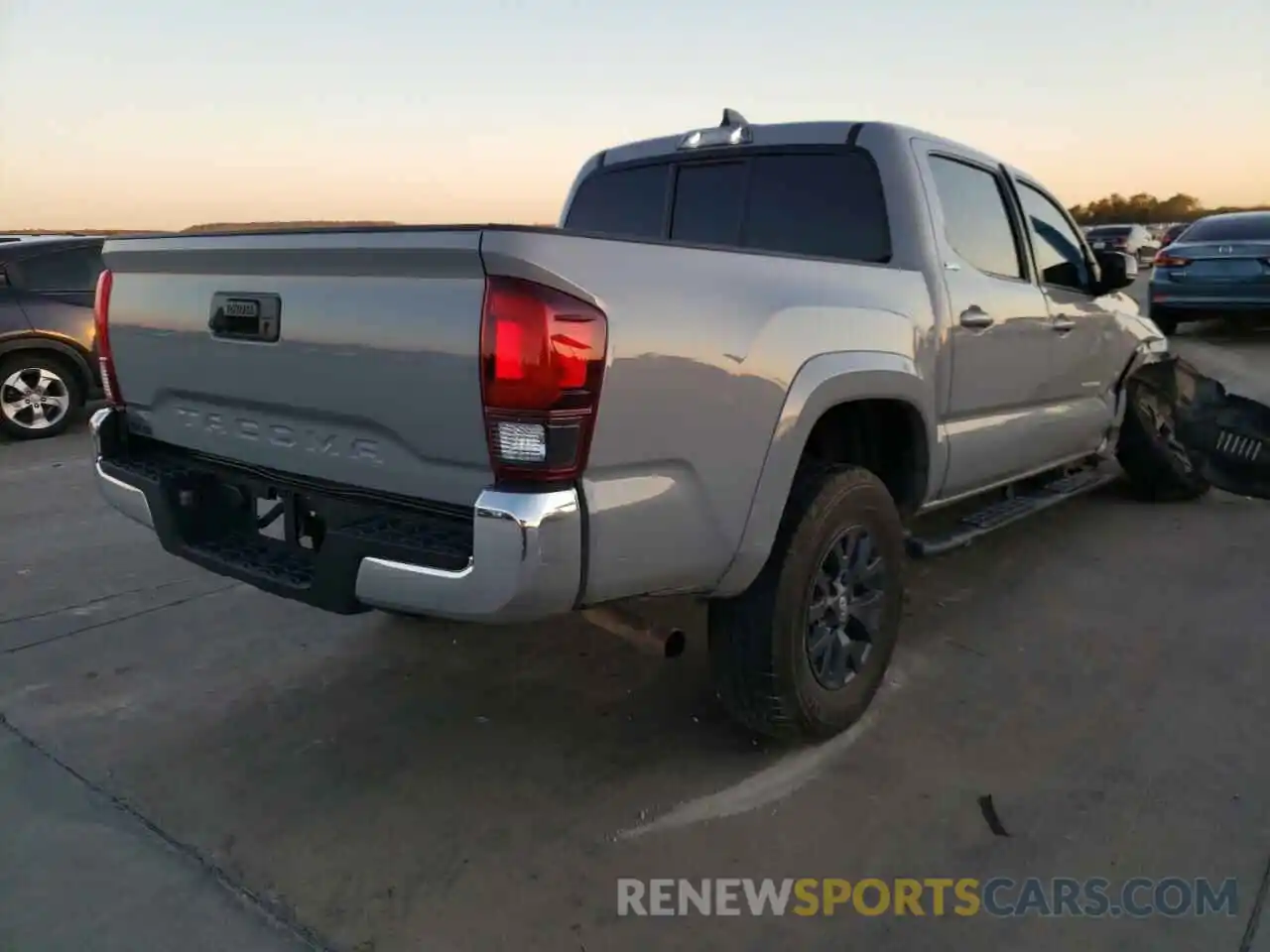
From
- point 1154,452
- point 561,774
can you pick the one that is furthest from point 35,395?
point 1154,452

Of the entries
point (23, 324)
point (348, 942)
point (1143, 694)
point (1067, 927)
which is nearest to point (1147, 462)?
point (1143, 694)

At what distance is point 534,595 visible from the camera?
7.40 feet

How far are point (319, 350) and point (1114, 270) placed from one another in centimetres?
402

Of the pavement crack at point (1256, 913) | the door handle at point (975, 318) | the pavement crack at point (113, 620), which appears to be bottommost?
the pavement crack at point (113, 620)

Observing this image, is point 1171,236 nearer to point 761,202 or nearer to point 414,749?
point 761,202

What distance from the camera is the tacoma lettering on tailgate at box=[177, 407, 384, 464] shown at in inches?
101

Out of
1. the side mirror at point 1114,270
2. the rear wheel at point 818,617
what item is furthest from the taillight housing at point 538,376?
the side mirror at point 1114,270

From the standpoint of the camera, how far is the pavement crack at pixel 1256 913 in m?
2.32

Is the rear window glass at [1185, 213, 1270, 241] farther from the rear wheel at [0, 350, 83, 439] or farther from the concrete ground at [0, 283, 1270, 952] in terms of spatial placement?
the rear wheel at [0, 350, 83, 439]

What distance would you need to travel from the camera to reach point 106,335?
3.28 m

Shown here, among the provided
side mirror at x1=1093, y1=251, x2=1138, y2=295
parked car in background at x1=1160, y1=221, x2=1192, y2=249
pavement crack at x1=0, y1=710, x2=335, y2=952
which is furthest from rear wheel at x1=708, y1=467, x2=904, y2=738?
parked car in background at x1=1160, y1=221, x2=1192, y2=249

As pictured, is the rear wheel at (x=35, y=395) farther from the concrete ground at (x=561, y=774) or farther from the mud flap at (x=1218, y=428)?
the mud flap at (x=1218, y=428)

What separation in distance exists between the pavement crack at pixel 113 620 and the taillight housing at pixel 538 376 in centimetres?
276

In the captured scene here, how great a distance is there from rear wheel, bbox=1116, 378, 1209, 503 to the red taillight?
16.6 ft
